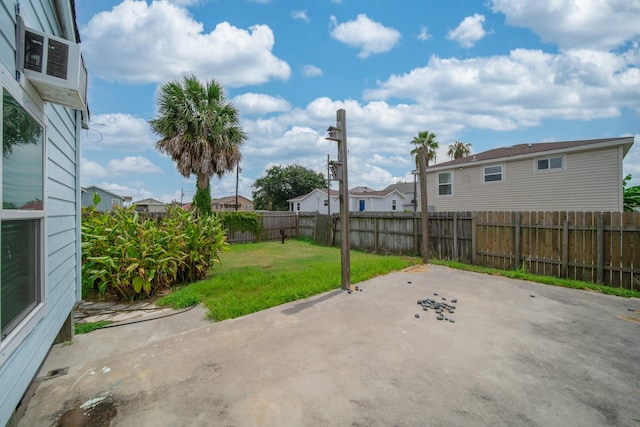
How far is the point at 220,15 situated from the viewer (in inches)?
290

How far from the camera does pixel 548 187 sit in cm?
1078

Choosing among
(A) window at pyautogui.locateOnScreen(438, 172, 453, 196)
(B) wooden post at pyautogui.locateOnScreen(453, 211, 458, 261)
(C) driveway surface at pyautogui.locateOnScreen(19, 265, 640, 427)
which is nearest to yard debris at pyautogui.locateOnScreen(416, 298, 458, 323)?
(C) driveway surface at pyautogui.locateOnScreen(19, 265, 640, 427)

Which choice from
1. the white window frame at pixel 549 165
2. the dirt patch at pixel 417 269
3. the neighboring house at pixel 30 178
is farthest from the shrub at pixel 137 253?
the white window frame at pixel 549 165

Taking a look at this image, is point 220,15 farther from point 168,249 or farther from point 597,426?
point 597,426

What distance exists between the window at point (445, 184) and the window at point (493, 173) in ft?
4.97

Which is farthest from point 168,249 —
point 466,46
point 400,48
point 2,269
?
point 466,46

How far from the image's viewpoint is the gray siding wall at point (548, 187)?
9.51 meters

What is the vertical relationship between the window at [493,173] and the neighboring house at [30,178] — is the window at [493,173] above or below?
above

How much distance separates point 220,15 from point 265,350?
26.3 ft

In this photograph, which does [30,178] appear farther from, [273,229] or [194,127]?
[273,229]

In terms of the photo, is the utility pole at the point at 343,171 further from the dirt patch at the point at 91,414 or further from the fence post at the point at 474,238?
the fence post at the point at 474,238

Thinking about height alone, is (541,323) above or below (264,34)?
below

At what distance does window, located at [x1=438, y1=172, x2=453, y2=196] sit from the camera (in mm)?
13491

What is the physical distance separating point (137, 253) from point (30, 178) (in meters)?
3.30
